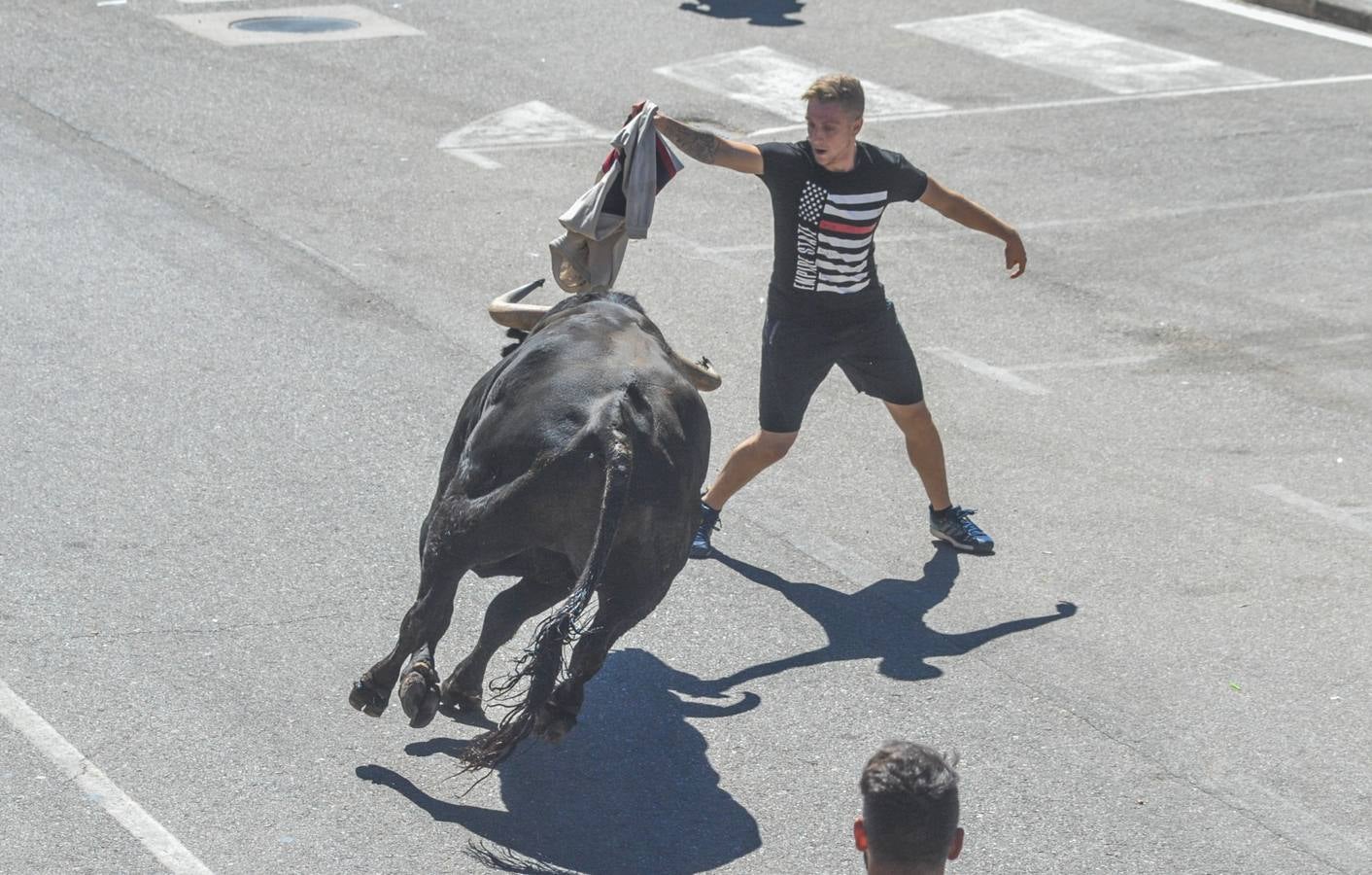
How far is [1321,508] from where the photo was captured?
27.3 feet

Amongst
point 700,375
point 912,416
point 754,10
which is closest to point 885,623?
point 912,416

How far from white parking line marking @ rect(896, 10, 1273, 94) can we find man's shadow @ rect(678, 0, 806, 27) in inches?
46.4

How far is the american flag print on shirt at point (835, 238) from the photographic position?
733 centimetres

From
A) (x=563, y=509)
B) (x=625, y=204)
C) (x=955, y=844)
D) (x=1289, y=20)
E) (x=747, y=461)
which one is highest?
(x=625, y=204)

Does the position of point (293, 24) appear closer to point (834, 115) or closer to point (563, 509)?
point (834, 115)

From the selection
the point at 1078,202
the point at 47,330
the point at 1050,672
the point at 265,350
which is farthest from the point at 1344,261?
the point at 47,330

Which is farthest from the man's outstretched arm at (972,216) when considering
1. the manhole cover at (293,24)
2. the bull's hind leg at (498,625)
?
the manhole cover at (293,24)

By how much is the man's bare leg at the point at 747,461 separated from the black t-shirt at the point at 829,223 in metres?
0.55

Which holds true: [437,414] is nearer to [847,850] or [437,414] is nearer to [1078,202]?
[847,850]

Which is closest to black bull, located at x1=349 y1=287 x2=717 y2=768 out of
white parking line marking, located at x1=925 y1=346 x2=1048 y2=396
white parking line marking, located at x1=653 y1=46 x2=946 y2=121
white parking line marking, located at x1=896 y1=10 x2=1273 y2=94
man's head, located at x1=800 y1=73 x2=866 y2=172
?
man's head, located at x1=800 y1=73 x2=866 y2=172

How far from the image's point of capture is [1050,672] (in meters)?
6.77

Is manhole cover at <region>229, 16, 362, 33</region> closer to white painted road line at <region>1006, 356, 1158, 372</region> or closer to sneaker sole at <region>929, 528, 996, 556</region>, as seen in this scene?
white painted road line at <region>1006, 356, 1158, 372</region>

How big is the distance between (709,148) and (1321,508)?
3.44 meters

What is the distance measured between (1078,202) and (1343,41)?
6.39 meters
